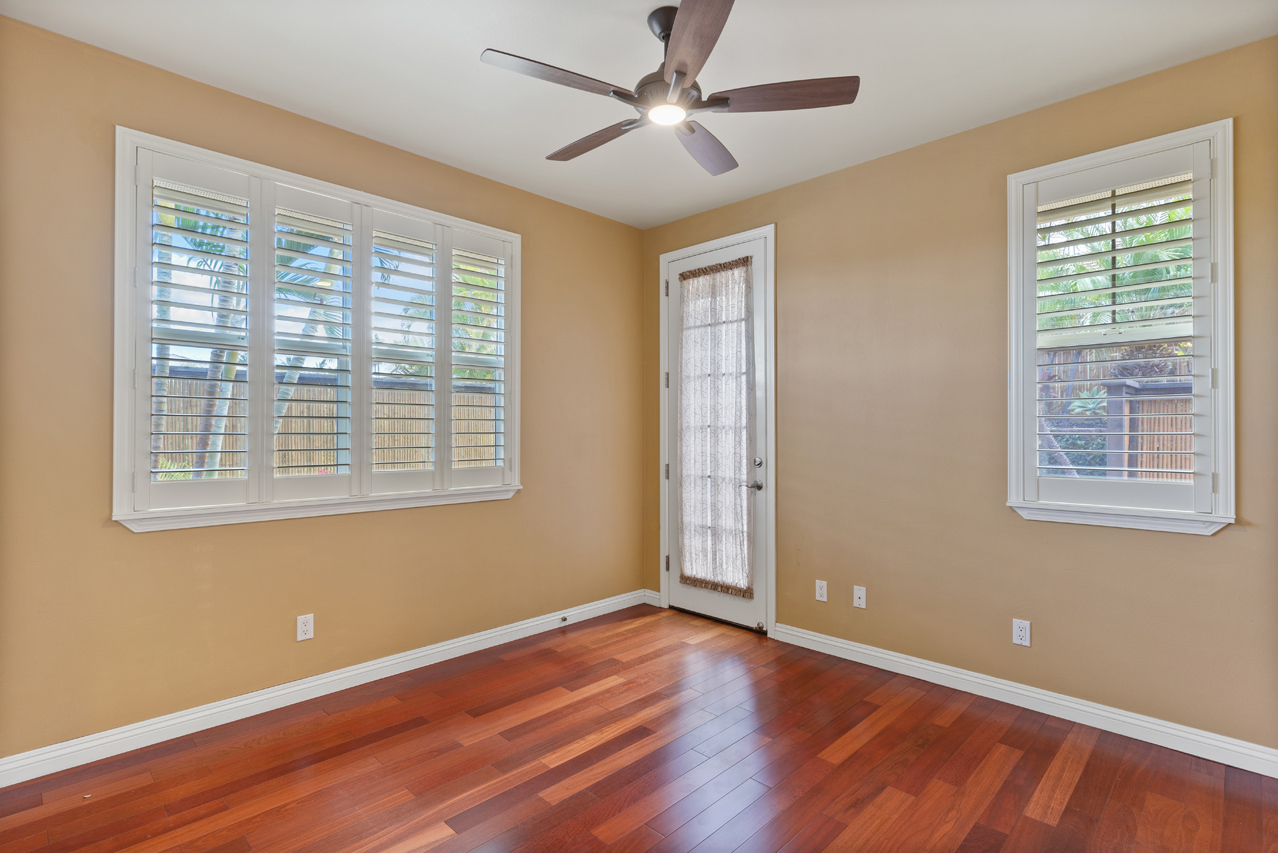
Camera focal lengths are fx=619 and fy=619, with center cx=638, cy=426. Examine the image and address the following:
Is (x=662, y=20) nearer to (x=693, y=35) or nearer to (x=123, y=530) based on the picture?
(x=693, y=35)

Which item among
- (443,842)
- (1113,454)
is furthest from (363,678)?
(1113,454)

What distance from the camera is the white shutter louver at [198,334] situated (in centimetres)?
252

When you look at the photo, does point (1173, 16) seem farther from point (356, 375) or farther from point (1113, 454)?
point (356, 375)

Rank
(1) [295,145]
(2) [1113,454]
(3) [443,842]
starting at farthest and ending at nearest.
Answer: (1) [295,145]
(2) [1113,454]
(3) [443,842]

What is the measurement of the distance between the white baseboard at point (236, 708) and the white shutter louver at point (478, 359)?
1031mm

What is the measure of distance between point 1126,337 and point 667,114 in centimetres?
210

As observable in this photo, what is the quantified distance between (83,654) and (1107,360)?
4.30 meters

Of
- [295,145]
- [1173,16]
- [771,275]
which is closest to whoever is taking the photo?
[1173,16]

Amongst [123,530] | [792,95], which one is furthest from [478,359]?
[792,95]

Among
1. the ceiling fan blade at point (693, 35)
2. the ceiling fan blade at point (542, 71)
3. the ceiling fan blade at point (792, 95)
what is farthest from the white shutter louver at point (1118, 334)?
the ceiling fan blade at point (542, 71)

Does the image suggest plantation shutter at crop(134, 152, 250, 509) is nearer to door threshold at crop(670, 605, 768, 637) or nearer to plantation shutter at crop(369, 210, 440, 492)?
plantation shutter at crop(369, 210, 440, 492)

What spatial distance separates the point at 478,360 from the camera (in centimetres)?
361

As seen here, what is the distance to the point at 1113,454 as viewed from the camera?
263cm

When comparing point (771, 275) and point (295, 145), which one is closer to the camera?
point (295, 145)
